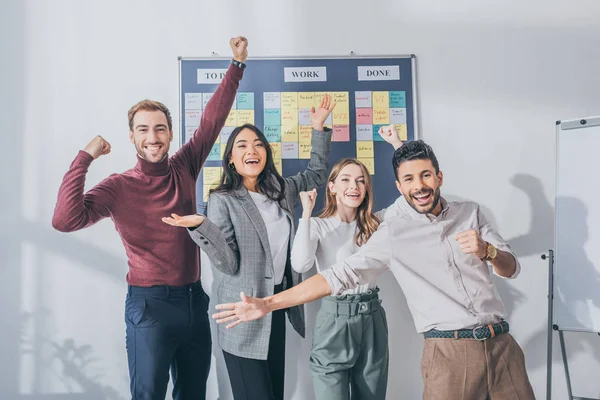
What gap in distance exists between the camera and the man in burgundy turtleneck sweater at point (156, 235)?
7.03 feet

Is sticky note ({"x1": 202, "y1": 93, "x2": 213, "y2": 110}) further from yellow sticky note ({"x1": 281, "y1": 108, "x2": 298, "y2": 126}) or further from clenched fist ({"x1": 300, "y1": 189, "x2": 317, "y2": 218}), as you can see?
clenched fist ({"x1": 300, "y1": 189, "x2": 317, "y2": 218})

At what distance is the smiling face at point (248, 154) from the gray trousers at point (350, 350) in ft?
2.25

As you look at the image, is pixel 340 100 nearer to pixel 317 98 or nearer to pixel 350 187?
pixel 317 98

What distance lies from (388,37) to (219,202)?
1294 millimetres

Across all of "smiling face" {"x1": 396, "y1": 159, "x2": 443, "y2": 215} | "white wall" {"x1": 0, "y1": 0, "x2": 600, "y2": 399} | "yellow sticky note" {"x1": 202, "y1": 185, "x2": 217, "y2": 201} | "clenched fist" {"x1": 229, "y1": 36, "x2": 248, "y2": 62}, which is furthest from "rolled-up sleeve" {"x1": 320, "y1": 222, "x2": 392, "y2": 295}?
"clenched fist" {"x1": 229, "y1": 36, "x2": 248, "y2": 62}

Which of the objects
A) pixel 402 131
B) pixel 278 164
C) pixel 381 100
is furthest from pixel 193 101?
pixel 402 131

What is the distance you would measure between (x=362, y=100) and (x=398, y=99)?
193mm

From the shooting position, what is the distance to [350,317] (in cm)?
211

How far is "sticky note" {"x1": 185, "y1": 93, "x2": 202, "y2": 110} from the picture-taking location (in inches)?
101

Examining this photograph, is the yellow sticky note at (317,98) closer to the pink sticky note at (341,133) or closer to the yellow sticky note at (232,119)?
the pink sticky note at (341,133)

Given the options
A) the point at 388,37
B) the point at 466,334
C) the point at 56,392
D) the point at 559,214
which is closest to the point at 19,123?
the point at 56,392

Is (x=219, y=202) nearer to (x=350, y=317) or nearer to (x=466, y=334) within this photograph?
(x=350, y=317)

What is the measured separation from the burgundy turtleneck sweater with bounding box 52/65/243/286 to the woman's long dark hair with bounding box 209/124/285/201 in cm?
21

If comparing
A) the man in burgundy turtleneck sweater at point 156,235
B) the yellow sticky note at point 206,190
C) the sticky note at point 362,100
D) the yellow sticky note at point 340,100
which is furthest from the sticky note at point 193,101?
the sticky note at point 362,100
